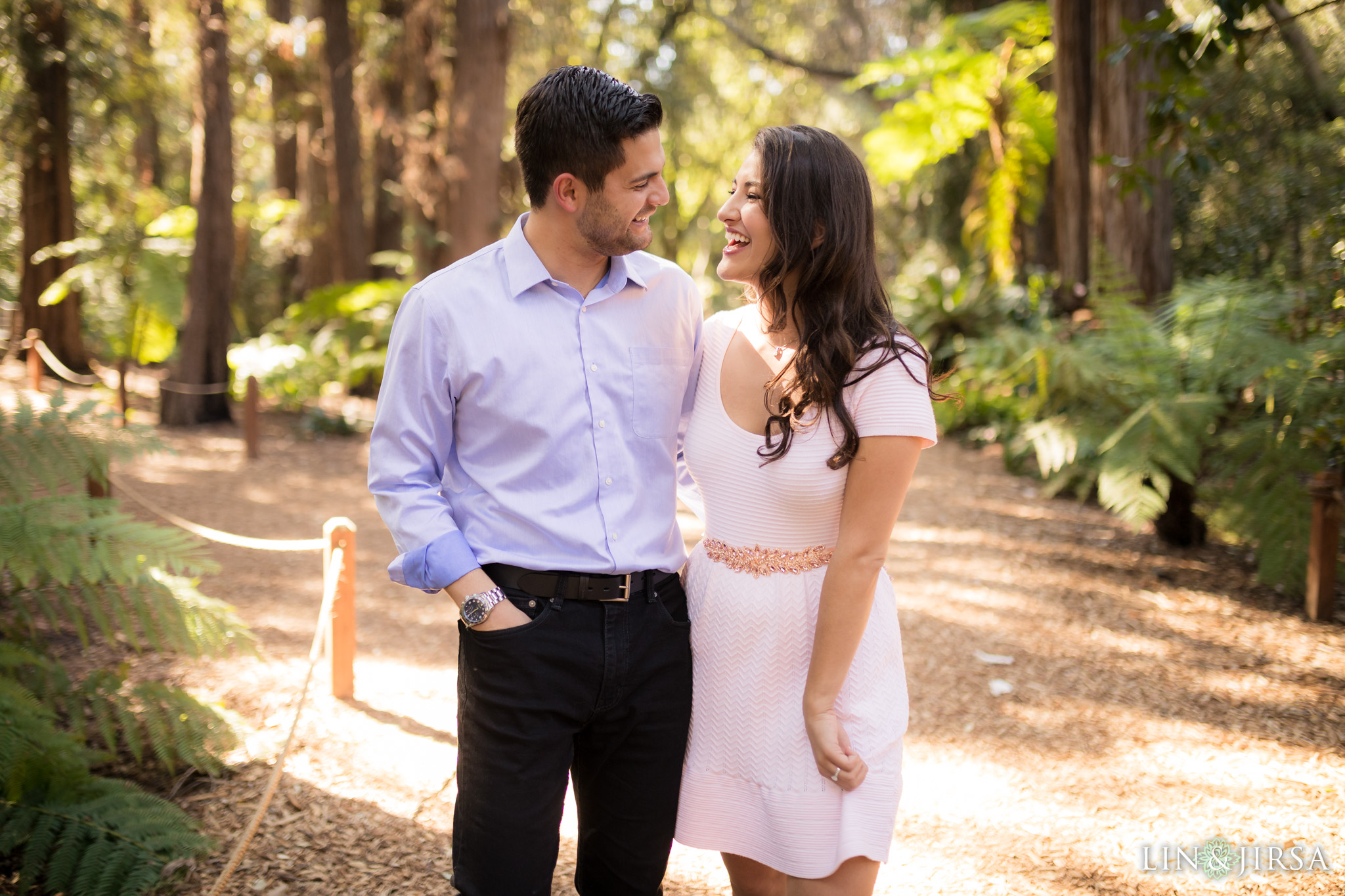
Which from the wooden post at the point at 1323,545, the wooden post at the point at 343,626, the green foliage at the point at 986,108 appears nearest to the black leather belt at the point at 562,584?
the wooden post at the point at 343,626

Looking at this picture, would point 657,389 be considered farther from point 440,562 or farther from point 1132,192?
point 1132,192

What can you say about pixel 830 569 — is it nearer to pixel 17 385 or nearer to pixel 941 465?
pixel 941 465

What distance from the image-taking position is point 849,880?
203 cm

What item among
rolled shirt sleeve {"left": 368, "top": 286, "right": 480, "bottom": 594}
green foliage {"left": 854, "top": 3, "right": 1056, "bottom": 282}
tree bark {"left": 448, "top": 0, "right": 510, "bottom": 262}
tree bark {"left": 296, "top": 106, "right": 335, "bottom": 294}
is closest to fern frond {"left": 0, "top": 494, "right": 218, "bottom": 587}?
rolled shirt sleeve {"left": 368, "top": 286, "right": 480, "bottom": 594}

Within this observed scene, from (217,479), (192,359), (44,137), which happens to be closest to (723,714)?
(217,479)

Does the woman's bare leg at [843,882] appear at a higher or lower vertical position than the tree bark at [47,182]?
lower

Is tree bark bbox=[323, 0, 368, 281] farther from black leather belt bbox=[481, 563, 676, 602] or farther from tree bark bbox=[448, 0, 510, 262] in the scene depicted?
black leather belt bbox=[481, 563, 676, 602]

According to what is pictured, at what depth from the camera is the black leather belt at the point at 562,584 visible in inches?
83.5

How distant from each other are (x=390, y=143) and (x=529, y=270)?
14.5m

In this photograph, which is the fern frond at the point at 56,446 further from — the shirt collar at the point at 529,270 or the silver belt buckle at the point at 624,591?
the silver belt buckle at the point at 624,591

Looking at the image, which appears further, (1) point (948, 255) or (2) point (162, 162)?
(2) point (162, 162)

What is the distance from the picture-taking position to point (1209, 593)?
5.73 m

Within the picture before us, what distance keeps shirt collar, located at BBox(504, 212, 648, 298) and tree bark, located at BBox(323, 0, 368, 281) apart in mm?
12475

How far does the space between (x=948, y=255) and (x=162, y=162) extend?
61.0ft
